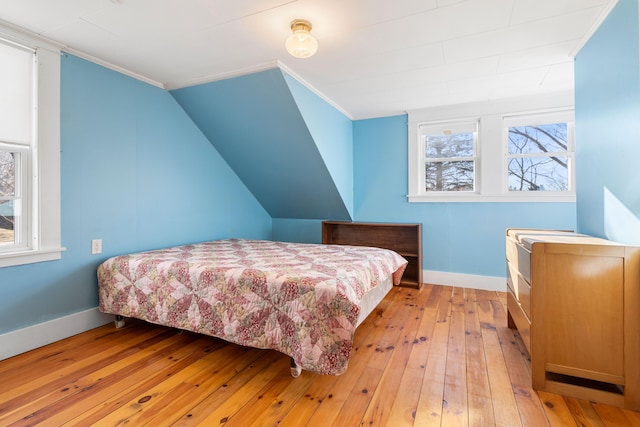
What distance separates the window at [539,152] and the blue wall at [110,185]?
348cm

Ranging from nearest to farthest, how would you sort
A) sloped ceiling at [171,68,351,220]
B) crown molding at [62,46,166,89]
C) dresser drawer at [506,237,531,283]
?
dresser drawer at [506,237,531,283], crown molding at [62,46,166,89], sloped ceiling at [171,68,351,220]

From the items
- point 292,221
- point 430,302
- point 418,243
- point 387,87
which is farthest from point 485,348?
point 292,221

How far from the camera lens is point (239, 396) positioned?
1647 mm

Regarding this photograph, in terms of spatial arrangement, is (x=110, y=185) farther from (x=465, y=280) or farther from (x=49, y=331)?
(x=465, y=280)

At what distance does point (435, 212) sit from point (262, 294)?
2695 millimetres

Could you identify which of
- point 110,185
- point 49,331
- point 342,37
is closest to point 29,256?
point 49,331

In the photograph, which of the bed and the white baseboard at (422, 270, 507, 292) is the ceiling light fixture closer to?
the bed

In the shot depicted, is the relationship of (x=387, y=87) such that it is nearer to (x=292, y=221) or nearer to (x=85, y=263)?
(x=292, y=221)

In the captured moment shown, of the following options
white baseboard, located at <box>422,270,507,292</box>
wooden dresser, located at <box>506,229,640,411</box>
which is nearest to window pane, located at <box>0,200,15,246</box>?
wooden dresser, located at <box>506,229,640,411</box>

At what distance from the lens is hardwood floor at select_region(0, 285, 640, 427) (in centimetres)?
148

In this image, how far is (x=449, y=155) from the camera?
3855 mm

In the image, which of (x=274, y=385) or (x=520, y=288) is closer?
(x=274, y=385)

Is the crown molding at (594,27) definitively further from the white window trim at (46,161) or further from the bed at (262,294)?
the white window trim at (46,161)

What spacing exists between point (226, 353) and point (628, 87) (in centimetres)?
282
